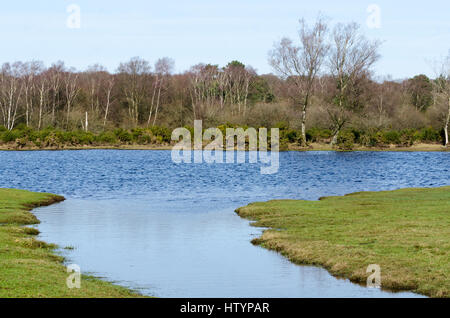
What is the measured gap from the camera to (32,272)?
15.1m

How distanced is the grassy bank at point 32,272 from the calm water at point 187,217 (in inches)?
33.5

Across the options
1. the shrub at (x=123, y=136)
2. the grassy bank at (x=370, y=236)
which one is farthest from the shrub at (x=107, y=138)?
the grassy bank at (x=370, y=236)

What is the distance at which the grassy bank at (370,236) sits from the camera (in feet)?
52.9

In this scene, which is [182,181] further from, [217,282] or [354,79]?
[354,79]

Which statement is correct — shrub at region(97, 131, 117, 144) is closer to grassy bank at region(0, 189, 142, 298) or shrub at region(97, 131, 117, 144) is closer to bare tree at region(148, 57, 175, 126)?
bare tree at region(148, 57, 175, 126)

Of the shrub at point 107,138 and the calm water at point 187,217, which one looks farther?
the shrub at point 107,138

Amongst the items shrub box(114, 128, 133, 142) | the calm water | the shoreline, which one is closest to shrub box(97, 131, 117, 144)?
shrub box(114, 128, 133, 142)

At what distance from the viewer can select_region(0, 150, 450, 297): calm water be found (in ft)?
53.5

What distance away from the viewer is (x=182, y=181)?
160 ft

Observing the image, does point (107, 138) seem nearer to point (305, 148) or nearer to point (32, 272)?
point (305, 148)

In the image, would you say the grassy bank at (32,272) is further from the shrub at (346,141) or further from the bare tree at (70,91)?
the bare tree at (70,91)

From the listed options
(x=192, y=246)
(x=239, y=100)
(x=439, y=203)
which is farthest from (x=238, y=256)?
(x=239, y=100)

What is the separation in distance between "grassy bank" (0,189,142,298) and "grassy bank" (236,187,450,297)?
22.3 feet

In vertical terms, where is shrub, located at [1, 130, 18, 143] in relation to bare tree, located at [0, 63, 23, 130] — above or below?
below
